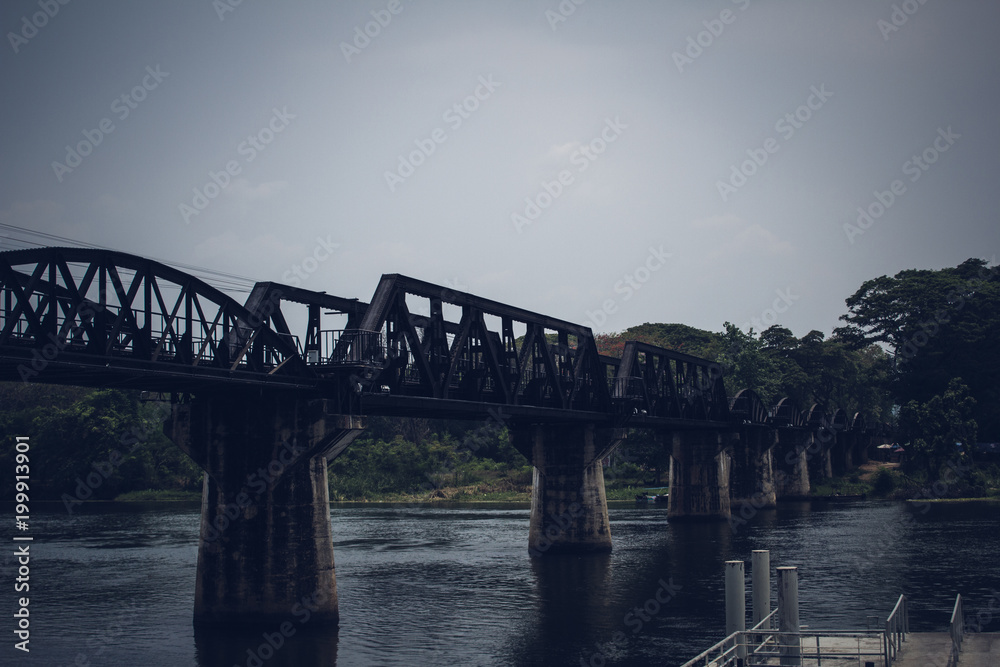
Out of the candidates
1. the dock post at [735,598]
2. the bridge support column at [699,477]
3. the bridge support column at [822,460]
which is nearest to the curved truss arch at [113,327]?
the dock post at [735,598]

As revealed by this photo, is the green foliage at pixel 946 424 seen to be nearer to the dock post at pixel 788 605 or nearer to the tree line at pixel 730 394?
the tree line at pixel 730 394

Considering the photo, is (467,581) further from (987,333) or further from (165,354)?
(987,333)

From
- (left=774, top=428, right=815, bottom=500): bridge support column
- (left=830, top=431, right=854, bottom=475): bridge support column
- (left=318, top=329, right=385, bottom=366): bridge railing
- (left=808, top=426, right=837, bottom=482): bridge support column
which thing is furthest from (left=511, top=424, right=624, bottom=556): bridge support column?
(left=830, top=431, right=854, bottom=475): bridge support column

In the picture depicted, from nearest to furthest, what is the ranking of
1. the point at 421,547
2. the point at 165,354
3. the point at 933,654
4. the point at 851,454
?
the point at 933,654
the point at 165,354
the point at 421,547
the point at 851,454

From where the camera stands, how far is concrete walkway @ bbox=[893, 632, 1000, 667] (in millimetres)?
26688

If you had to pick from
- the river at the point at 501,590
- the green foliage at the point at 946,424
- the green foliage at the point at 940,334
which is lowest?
the river at the point at 501,590

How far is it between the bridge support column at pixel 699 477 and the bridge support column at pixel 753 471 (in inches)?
614

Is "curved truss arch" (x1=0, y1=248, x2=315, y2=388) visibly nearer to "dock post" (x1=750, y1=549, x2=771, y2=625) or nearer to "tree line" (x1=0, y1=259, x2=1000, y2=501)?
"dock post" (x1=750, y1=549, x2=771, y2=625)

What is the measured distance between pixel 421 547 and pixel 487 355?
2929cm

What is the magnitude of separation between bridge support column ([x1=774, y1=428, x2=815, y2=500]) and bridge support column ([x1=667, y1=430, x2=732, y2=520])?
3682cm

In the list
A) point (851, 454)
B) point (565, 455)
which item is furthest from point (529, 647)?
point (851, 454)

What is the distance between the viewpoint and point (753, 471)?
116m

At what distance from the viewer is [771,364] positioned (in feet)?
474

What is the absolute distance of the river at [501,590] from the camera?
119 ft
